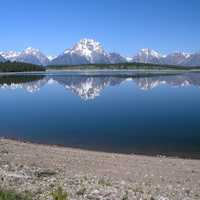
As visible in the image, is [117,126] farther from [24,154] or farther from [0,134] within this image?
[24,154]

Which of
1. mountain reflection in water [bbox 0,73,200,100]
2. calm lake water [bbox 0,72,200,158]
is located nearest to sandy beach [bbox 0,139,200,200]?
calm lake water [bbox 0,72,200,158]

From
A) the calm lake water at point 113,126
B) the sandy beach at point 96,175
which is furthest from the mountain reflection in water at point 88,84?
the sandy beach at point 96,175

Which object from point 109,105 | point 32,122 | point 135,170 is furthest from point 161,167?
point 109,105

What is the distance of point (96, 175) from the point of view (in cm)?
1961

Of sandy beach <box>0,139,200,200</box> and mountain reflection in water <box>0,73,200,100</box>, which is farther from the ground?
mountain reflection in water <box>0,73,200,100</box>

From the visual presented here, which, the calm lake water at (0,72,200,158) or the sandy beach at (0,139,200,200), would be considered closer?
the sandy beach at (0,139,200,200)

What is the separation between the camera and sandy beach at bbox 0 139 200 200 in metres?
15.3

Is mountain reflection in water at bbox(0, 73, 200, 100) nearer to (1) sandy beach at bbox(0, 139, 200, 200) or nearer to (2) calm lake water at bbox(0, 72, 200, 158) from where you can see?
(2) calm lake water at bbox(0, 72, 200, 158)

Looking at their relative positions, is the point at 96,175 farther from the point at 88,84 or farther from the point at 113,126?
the point at 88,84

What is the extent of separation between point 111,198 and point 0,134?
89.2 feet

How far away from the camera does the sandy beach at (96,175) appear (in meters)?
→ 15.3

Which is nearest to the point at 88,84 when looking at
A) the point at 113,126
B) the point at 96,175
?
the point at 113,126

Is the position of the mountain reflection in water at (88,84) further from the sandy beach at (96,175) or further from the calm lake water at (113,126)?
the sandy beach at (96,175)

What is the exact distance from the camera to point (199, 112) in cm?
5284
